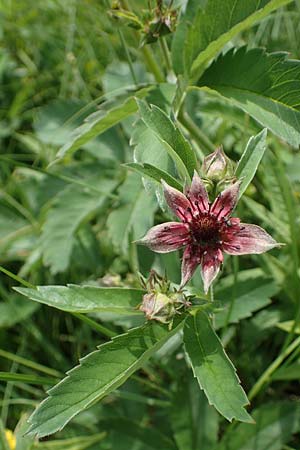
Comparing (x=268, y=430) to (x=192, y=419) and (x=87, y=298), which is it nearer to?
(x=192, y=419)

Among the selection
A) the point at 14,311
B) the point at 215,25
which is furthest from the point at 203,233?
the point at 14,311

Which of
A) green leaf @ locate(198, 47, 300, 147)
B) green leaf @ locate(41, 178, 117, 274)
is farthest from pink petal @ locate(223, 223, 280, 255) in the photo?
green leaf @ locate(41, 178, 117, 274)

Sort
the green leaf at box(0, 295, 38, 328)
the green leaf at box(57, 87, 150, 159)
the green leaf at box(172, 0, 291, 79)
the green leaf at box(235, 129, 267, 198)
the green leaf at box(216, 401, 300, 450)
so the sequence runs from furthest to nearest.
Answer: the green leaf at box(0, 295, 38, 328), the green leaf at box(216, 401, 300, 450), the green leaf at box(57, 87, 150, 159), the green leaf at box(172, 0, 291, 79), the green leaf at box(235, 129, 267, 198)

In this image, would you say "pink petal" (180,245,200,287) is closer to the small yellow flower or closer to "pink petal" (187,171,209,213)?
"pink petal" (187,171,209,213)

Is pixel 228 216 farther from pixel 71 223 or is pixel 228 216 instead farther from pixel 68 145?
pixel 71 223

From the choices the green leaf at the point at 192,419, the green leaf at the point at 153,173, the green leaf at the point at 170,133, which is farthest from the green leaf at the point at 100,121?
the green leaf at the point at 192,419

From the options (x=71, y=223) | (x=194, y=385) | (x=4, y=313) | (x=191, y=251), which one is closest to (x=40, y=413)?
(x=191, y=251)

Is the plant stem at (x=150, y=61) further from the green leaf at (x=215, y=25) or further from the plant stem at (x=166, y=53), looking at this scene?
the green leaf at (x=215, y=25)

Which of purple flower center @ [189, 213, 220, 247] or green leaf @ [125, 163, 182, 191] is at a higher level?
green leaf @ [125, 163, 182, 191]
